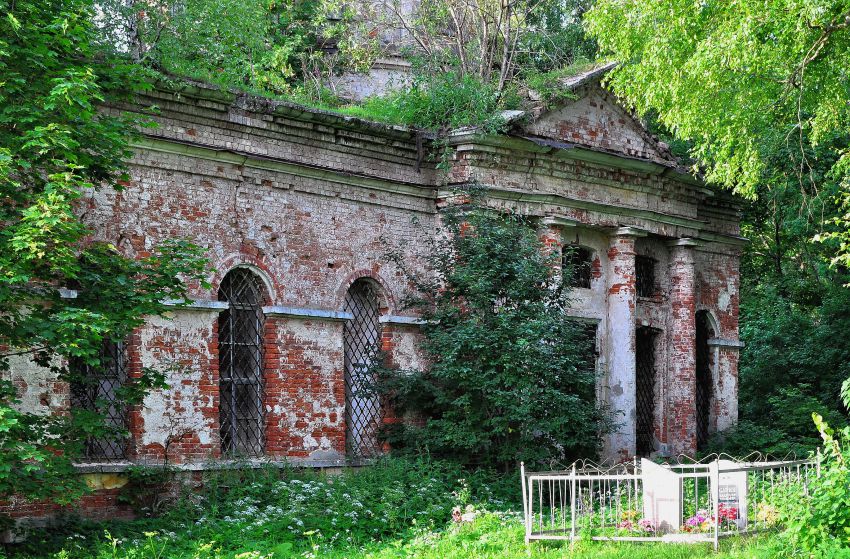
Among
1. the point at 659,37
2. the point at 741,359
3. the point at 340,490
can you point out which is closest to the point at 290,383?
the point at 340,490

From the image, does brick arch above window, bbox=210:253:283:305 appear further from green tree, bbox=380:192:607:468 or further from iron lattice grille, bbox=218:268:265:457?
green tree, bbox=380:192:607:468

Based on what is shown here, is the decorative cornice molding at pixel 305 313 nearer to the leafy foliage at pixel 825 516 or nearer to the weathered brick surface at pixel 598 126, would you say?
the weathered brick surface at pixel 598 126

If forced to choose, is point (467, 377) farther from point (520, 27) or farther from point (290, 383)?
point (520, 27)

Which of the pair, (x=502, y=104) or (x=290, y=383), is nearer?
(x=290, y=383)

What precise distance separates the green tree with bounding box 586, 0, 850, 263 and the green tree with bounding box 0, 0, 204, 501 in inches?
315

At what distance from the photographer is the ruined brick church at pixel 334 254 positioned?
1353cm

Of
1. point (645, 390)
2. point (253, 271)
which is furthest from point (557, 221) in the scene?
point (253, 271)

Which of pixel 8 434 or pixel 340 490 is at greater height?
pixel 8 434

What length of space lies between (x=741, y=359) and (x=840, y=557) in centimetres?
1907

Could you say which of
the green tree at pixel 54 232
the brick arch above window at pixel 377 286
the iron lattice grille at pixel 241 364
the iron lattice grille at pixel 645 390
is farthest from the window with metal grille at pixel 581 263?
the green tree at pixel 54 232

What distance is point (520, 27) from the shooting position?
2125 centimetres

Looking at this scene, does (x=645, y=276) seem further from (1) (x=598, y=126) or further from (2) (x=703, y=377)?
(1) (x=598, y=126)

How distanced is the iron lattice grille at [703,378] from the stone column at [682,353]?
60.4 inches

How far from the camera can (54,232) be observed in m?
9.91
